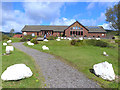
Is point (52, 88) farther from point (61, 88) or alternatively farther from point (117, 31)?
point (117, 31)

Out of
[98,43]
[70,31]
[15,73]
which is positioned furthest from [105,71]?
[70,31]

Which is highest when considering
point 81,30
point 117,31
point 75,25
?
point 75,25

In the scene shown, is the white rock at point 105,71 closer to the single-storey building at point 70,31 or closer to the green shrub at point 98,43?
the green shrub at point 98,43

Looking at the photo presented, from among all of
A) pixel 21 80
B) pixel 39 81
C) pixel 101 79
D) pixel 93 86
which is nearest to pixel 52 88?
pixel 39 81

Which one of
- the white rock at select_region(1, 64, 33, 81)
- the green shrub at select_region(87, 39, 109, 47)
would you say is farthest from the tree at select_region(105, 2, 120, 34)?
the white rock at select_region(1, 64, 33, 81)

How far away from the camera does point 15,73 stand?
5.61 m

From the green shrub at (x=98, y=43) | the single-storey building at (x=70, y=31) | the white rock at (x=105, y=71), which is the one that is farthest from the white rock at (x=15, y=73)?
the single-storey building at (x=70, y=31)

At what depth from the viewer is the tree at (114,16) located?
808 inches

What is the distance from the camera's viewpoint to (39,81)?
225 inches

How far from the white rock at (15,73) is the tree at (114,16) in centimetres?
2378

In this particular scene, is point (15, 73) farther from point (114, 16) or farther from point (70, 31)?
point (70, 31)

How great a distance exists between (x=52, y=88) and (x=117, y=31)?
961 inches

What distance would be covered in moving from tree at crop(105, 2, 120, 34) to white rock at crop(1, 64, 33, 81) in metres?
23.8

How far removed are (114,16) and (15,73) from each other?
2580 centimetres
